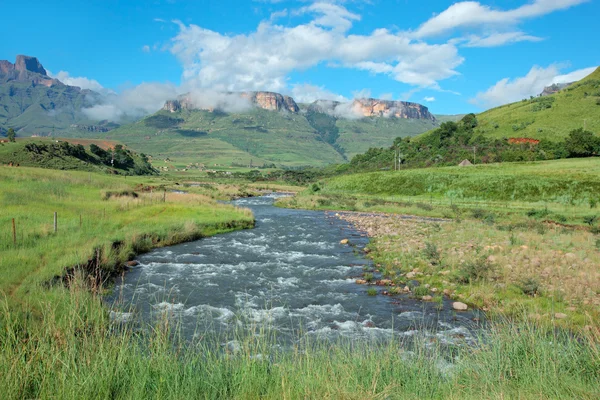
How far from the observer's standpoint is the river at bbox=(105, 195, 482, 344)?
1161 centimetres

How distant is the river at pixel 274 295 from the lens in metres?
11.6

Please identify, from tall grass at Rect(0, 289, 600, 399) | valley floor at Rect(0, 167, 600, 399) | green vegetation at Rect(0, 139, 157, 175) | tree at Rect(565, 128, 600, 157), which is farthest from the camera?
green vegetation at Rect(0, 139, 157, 175)

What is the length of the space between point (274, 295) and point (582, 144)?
81.1m

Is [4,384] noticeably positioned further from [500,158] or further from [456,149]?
[456,149]

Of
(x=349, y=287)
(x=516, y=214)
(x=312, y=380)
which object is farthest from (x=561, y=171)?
(x=312, y=380)

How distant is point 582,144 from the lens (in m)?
73.7

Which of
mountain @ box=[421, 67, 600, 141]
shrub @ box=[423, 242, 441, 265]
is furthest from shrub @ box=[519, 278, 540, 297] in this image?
mountain @ box=[421, 67, 600, 141]

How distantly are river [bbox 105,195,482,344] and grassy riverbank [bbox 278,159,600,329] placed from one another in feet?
6.18

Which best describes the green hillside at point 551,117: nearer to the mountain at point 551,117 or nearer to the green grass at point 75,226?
the mountain at point 551,117

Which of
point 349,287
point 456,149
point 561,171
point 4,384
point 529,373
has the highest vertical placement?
point 456,149

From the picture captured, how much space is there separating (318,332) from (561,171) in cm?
5946

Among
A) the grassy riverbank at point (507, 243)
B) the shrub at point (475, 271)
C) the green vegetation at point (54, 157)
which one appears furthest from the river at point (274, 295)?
the green vegetation at point (54, 157)

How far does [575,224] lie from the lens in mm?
33062

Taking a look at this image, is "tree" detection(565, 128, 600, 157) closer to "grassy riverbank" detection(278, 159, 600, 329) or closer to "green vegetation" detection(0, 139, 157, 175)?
"grassy riverbank" detection(278, 159, 600, 329)
